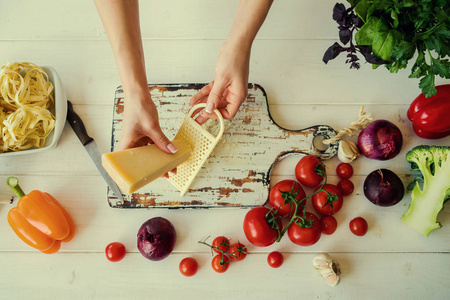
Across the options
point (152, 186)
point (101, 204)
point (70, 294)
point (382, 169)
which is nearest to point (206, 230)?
point (152, 186)

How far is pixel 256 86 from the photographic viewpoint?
4.07 feet

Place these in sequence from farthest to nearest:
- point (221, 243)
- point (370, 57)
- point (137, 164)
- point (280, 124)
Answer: point (280, 124), point (221, 243), point (370, 57), point (137, 164)

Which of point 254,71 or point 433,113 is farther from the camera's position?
point 254,71

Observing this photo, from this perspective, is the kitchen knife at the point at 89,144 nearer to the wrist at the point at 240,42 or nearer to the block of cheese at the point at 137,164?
the block of cheese at the point at 137,164

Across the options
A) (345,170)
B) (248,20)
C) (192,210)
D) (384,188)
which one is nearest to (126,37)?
(248,20)

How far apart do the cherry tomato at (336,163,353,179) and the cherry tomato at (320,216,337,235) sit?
0.53ft

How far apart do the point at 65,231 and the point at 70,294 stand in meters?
0.23

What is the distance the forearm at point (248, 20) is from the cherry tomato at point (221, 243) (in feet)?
2.13

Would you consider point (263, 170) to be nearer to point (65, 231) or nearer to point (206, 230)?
point (206, 230)

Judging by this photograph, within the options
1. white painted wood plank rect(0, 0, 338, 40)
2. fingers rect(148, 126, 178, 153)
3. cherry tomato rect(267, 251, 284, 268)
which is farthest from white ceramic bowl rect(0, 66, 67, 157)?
cherry tomato rect(267, 251, 284, 268)

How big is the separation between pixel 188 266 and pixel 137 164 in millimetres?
443

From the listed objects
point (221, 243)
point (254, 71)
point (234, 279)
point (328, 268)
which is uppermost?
point (254, 71)

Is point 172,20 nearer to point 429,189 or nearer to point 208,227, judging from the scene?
point 208,227

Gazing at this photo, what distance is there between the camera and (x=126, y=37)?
3.01 ft
